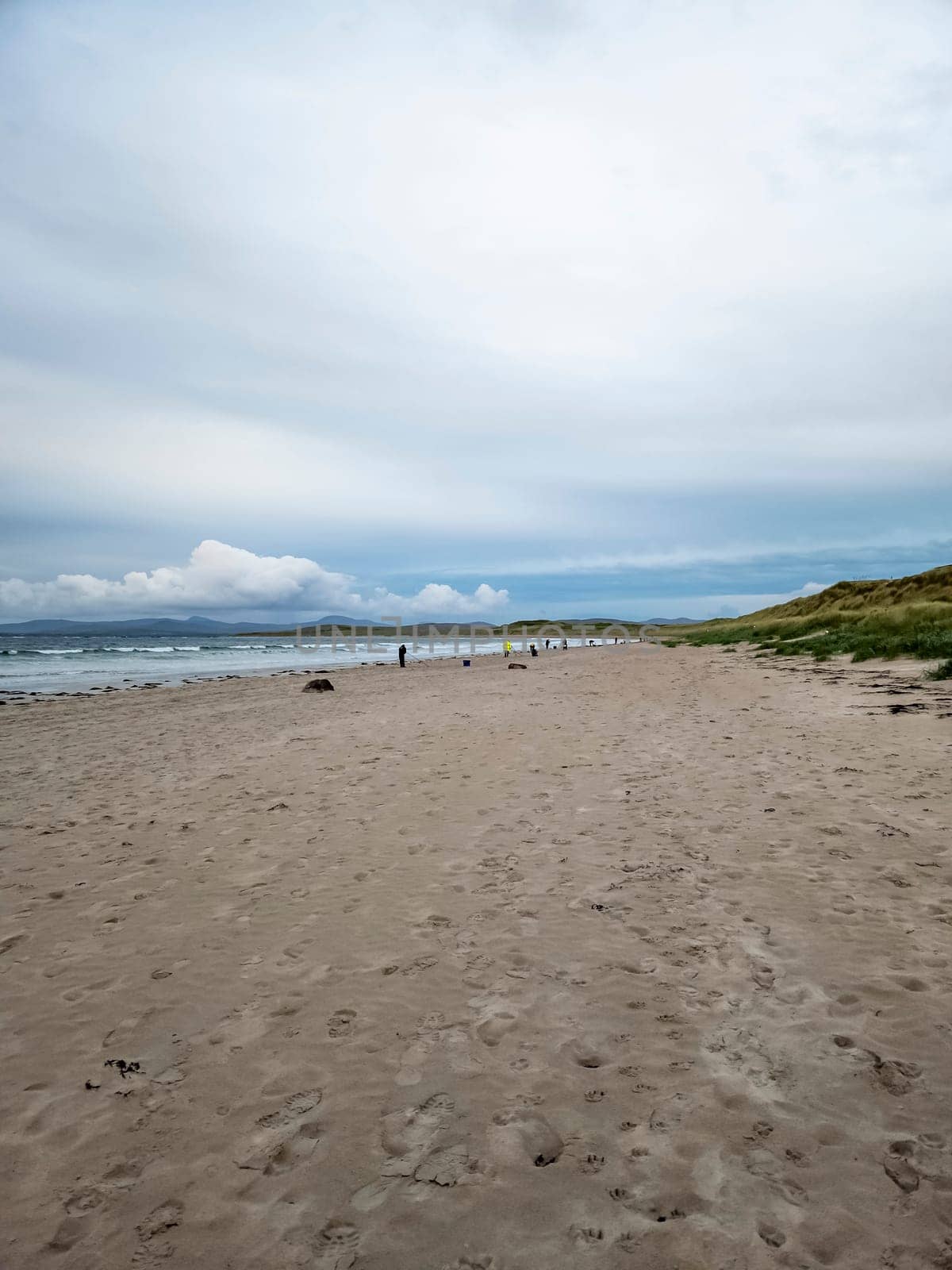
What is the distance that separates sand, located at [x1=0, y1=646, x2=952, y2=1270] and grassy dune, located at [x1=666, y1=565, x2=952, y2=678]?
14576 millimetres

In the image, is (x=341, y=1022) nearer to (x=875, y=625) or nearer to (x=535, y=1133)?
(x=535, y=1133)

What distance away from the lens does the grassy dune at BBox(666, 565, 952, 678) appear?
22.9m

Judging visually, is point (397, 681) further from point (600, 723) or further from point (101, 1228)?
point (101, 1228)

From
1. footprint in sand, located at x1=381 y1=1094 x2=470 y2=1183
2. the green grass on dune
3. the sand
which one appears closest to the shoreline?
the green grass on dune

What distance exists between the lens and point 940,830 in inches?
267

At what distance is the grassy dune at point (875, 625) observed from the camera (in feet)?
75.2

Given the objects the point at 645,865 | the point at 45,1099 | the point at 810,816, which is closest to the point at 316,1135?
the point at 45,1099

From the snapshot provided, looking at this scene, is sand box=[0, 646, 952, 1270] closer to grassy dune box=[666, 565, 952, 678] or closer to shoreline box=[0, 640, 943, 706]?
shoreline box=[0, 640, 943, 706]

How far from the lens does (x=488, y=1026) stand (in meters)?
3.99

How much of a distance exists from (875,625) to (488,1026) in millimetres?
38137

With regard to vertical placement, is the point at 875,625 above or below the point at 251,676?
above

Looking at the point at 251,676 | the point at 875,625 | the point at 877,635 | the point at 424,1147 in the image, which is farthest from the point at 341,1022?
the point at 875,625

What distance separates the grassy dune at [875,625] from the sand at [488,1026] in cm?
1458

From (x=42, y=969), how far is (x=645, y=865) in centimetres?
527
